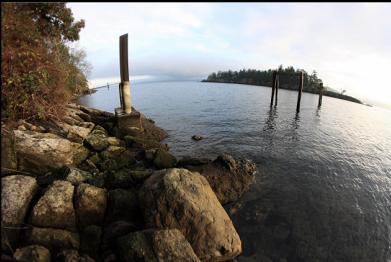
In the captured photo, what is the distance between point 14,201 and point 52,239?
167 cm

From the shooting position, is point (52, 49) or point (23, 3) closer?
point (23, 3)

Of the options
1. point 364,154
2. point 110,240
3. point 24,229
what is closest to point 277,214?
point 110,240

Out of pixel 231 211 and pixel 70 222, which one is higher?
pixel 70 222

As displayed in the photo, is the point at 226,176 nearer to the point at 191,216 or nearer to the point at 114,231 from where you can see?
the point at 191,216

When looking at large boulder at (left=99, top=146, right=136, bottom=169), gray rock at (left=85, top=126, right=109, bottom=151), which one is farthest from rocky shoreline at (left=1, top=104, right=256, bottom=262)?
gray rock at (left=85, top=126, right=109, bottom=151)

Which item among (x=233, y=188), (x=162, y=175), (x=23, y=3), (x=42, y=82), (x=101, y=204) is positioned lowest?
(x=233, y=188)

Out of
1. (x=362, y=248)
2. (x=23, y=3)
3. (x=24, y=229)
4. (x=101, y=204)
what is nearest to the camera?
(x=24, y=229)

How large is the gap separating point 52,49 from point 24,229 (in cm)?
998

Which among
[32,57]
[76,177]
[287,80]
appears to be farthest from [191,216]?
[287,80]

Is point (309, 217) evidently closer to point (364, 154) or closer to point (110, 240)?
point (110, 240)

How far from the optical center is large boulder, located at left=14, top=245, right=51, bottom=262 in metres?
5.87

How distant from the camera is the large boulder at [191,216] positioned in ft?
24.0

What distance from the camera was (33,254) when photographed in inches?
234

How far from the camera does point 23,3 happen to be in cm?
961
